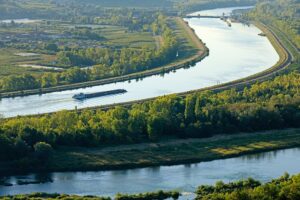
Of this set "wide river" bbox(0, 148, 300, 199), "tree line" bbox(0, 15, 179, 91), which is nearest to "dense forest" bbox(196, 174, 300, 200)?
"wide river" bbox(0, 148, 300, 199)

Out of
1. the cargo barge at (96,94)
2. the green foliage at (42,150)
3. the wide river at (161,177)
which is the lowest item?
the wide river at (161,177)

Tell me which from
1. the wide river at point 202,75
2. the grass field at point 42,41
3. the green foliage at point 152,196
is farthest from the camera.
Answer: the grass field at point 42,41

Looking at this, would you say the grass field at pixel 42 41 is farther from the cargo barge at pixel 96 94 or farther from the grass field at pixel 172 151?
the grass field at pixel 172 151

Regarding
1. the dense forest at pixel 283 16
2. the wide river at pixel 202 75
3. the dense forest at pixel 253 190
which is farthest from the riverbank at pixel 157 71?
the dense forest at pixel 253 190

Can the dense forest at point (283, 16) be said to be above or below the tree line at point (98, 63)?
above

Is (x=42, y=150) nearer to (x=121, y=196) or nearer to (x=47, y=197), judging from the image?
(x=47, y=197)

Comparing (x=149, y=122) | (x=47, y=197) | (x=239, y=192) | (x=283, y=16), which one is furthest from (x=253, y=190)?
(x=283, y=16)
